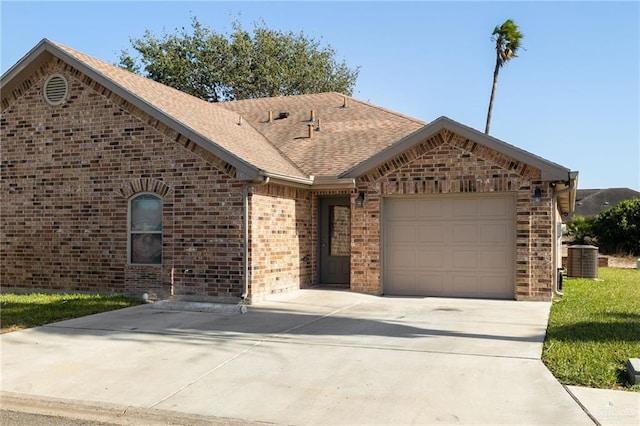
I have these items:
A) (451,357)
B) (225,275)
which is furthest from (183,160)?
(451,357)

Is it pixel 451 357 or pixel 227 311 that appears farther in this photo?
pixel 227 311

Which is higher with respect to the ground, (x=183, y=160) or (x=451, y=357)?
(x=183, y=160)

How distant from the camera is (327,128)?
17.6 meters

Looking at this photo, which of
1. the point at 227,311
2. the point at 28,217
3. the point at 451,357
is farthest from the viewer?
the point at 28,217

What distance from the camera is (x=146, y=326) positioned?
9.61 m

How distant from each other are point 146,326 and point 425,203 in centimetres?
673

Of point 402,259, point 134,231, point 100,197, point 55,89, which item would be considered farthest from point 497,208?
point 55,89

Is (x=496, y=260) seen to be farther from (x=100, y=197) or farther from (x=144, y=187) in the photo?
(x=100, y=197)

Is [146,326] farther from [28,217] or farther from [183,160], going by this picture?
[28,217]

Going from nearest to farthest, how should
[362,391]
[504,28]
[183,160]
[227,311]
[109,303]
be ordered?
[362,391]
[227,311]
[109,303]
[183,160]
[504,28]

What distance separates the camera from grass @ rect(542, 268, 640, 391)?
254 inches

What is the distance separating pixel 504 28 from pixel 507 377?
2790 cm

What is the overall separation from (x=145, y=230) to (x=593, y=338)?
9.17 m

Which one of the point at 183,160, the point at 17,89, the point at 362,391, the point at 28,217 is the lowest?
the point at 362,391
